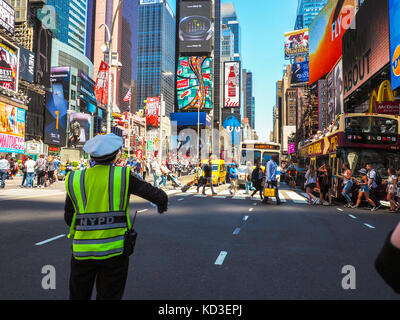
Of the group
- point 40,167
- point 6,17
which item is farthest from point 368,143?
point 6,17

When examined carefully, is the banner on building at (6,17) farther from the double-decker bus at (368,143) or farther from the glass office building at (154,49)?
the glass office building at (154,49)

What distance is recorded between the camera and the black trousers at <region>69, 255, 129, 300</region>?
8.50ft

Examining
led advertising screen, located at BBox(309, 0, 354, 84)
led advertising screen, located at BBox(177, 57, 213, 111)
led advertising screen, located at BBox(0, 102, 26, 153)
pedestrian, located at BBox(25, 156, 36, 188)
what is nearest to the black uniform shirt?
pedestrian, located at BBox(25, 156, 36, 188)

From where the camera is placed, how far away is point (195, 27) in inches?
4072

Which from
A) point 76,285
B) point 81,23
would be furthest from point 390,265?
point 81,23

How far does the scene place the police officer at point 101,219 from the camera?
263 cm

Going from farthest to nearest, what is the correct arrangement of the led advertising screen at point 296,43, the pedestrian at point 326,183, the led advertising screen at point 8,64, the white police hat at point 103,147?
1. the led advertising screen at point 296,43
2. the led advertising screen at point 8,64
3. the pedestrian at point 326,183
4. the white police hat at point 103,147

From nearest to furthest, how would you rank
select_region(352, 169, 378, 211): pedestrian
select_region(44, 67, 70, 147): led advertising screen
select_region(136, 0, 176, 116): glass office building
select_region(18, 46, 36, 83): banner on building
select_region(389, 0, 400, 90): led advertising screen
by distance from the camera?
select_region(352, 169, 378, 211): pedestrian < select_region(389, 0, 400, 90): led advertising screen < select_region(18, 46, 36, 83): banner on building < select_region(44, 67, 70, 147): led advertising screen < select_region(136, 0, 176, 116): glass office building

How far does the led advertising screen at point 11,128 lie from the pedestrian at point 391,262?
156 feet

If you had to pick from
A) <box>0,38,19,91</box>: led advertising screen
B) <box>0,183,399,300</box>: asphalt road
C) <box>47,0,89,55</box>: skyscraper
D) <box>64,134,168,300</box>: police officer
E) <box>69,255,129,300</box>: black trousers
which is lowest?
<box>0,183,399,300</box>: asphalt road

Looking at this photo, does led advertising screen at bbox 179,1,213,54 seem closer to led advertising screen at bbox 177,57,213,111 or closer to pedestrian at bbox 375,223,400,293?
led advertising screen at bbox 177,57,213,111

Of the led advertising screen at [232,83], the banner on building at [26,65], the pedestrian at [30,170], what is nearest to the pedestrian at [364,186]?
the pedestrian at [30,170]

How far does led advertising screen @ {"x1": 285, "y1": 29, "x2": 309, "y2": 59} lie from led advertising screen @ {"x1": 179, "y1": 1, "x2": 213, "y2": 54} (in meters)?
24.0
